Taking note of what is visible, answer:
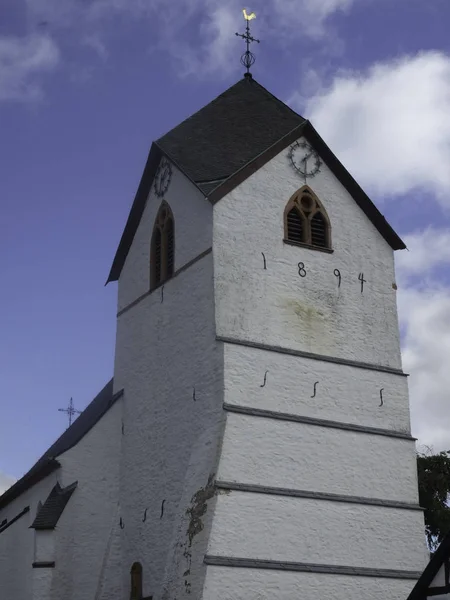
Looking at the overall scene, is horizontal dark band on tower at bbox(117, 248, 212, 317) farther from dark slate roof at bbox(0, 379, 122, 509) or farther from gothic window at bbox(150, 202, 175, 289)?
dark slate roof at bbox(0, 379, 122, 509)

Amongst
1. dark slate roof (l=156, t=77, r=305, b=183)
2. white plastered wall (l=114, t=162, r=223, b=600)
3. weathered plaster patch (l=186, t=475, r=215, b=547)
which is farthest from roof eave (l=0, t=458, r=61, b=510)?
dark slate roof (l=156, t=77, r=305, b=183)

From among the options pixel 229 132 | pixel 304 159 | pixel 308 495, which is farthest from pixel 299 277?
pixel 308 495

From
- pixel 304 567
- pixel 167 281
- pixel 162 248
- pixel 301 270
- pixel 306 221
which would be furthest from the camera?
pixel 162 248

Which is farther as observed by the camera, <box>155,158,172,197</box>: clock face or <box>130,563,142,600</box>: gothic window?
<box>155,158,172,197</box>: clock face

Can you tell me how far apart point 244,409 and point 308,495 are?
7.63ft

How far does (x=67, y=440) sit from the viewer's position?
102ft

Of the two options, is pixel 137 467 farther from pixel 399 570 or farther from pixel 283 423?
pixel 399 570

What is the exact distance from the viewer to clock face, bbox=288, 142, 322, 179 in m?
25.1

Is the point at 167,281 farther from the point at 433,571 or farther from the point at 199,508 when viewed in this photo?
the point at 433,571

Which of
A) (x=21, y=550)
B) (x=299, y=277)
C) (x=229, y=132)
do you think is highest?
(x=229, y=132)

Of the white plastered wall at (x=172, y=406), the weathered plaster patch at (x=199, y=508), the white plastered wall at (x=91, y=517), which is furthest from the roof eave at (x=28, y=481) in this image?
the weathered plaster patch at (x=199, y=508)

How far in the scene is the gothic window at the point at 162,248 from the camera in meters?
25.4

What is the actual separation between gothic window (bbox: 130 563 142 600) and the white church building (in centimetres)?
5

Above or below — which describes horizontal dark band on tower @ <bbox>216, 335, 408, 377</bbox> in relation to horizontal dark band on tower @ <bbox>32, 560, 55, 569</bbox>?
above
